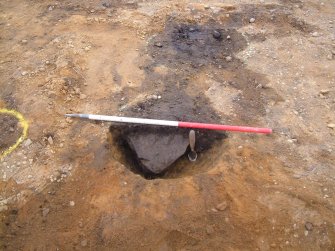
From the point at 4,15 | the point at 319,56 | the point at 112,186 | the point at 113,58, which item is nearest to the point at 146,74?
the point at 113,58

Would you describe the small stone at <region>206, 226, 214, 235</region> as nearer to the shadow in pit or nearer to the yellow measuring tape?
the shadow in pit

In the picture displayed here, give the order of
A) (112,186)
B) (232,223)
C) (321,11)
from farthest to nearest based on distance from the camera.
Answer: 1. (321,11)
2. (112,186)
3. (232,223)

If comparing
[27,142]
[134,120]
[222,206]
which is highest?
[134,120]

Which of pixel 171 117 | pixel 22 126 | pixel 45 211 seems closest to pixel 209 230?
pixel 171 117

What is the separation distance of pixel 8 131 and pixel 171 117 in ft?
6.48

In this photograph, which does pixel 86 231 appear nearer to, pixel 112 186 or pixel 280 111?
pixel 112 186

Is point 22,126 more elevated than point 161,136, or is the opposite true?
point 22,126

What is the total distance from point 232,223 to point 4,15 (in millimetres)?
5185

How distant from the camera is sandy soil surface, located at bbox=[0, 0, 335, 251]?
124 inches

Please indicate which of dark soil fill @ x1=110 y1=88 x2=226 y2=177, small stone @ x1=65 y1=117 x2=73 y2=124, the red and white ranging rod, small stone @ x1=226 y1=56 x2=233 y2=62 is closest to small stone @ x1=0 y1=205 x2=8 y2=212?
small stone @ x1=65 y1=117 x2=73 y2=124

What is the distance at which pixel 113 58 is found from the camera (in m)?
4.65

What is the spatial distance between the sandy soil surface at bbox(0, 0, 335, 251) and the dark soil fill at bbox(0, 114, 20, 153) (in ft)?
0.04

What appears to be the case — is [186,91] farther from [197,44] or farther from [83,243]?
[83,243]

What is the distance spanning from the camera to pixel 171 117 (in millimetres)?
3871
